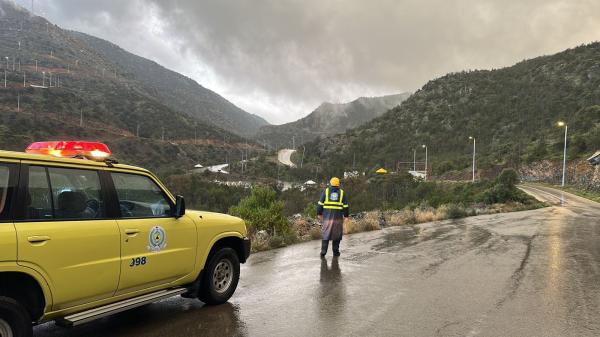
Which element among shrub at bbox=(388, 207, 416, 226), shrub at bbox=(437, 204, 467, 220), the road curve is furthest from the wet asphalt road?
the road curve

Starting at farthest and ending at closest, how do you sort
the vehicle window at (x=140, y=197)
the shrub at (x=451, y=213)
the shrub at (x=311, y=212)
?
the shrub at (x=311, y=212), the shrub at (x=451, y=213), the vehicle window at (x=140, y=197)

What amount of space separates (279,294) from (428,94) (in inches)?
4692

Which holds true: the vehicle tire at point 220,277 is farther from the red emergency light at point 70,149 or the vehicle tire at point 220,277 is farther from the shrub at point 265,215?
the shrub at point 265,215

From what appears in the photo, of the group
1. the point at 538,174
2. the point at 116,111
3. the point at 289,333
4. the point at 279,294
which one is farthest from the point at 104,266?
the point at 116,111

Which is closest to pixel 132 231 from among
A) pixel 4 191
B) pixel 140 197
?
pixel 140 197

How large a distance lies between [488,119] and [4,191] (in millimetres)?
104120

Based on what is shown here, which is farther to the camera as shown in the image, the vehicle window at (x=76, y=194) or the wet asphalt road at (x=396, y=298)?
the wet asphalt road at (x=396, y=298)

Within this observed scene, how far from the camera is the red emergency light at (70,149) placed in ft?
15.7

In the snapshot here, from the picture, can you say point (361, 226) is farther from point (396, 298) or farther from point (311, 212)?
point (311, 212)

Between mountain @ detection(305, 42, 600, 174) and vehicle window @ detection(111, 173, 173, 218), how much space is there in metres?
69.2

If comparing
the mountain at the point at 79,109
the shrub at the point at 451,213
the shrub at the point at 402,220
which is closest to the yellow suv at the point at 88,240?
the shrub at the point at 402,220

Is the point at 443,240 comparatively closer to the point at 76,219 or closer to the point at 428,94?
the point at 76,219

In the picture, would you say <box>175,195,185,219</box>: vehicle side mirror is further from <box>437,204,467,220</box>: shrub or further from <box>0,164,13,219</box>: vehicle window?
<box>437,204,467,220</box>: shrub

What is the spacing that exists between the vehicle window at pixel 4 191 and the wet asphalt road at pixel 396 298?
1.89 metres
